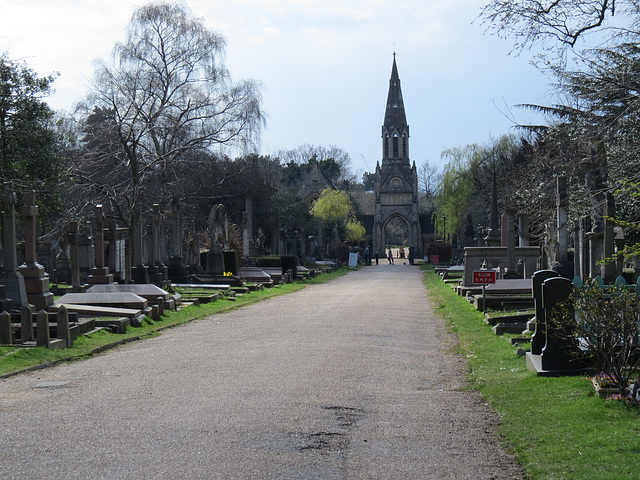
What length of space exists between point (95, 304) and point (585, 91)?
11632 mm

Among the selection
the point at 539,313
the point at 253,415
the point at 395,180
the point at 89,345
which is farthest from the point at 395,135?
→ the point at 253,415

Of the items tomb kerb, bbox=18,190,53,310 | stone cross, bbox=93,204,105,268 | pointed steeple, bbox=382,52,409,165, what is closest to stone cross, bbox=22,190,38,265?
tomb kerb, bbox=18,190,53,310

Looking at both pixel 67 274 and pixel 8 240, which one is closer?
pixel 8 240

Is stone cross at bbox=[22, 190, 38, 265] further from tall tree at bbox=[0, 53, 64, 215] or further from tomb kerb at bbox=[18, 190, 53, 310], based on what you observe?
tall tree at bbox=[0, 53, 64, 215]

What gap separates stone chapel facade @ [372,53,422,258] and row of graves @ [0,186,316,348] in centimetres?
5815

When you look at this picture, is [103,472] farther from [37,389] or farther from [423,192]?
[423,192]

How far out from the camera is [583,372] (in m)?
9.43

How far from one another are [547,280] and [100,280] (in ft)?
50.7

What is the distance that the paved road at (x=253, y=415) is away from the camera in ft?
19.0

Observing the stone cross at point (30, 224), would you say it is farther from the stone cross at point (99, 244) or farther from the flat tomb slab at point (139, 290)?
the stone cross at point (99, 244)

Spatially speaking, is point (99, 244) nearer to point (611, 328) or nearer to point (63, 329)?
point (63, 329)

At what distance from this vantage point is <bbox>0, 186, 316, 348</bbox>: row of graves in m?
13.6

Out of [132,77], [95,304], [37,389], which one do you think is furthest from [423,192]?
[37,389]

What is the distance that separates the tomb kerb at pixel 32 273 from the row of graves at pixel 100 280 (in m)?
0.02
